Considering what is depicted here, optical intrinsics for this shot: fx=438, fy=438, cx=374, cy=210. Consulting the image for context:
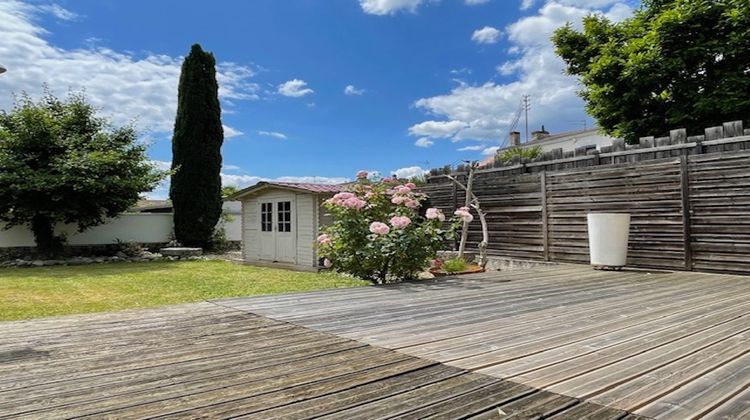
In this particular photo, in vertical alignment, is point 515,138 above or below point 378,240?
above

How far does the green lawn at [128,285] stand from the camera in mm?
5977

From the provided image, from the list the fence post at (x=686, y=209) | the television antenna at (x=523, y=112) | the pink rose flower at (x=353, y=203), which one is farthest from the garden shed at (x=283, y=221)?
the television antenna at (x=523, y=112)

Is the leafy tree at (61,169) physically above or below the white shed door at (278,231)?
above

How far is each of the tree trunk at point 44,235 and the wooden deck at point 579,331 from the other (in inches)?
451

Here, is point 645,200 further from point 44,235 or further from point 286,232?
point 44,235

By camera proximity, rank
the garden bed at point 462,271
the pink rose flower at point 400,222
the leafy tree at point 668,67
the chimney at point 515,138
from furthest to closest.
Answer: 1. the chimney at point 515,138
2. the leafy tree at point 668,67
3. the garden bed at point 462,271
4. the pink rose flower at point 400,222

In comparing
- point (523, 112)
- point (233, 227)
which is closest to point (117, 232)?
point (233, 227)

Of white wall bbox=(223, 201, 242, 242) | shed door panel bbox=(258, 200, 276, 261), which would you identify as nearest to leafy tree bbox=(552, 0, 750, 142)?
shed door panel bbox=(258, 200, 276, 261)

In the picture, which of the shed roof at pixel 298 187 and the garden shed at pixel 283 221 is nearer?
the shed roof at pixel 298 187

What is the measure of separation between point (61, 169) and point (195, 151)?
3.81 m

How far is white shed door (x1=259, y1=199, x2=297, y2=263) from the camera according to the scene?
11078mm

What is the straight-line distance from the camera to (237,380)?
1.87m

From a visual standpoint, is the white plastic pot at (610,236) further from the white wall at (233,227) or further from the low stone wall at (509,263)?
the white wall at (233,227)

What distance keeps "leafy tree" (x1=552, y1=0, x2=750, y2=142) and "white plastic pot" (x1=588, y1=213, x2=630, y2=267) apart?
7.56 m
